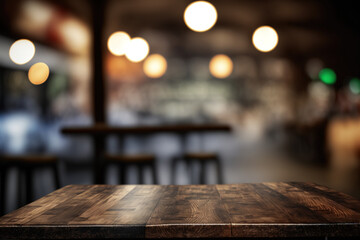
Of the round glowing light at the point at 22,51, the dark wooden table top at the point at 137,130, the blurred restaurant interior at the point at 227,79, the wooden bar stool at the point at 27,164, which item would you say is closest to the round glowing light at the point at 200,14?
the blurred restaurant interior at the point at 227,79

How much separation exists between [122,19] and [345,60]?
141 inches

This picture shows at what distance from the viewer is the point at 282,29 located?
195 inches

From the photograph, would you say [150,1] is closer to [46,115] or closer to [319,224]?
[46,115]

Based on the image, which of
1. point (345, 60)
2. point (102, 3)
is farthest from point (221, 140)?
point (102, 3)

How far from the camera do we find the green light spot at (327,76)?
5.00m

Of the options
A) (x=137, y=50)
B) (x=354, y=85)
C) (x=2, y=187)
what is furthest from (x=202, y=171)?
(x=354, y=85)

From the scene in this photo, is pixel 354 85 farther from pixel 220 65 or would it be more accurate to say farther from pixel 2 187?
pixel 2 187

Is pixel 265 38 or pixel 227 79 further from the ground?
pixel 265 38

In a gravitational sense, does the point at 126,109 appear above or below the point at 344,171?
above

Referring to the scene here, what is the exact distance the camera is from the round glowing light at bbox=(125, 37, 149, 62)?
495cm

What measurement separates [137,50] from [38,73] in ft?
4.84

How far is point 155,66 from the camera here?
501 centimetres

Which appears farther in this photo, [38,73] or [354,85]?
[354,85]

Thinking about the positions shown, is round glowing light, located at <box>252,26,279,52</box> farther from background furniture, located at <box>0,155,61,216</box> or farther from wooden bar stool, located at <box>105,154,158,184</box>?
background furniture, located at <box>0,155,61,216</box>
